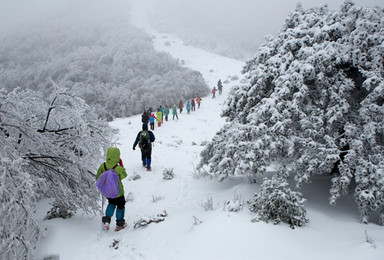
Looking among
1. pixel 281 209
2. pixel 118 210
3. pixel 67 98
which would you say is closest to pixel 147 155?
pixel 118 210

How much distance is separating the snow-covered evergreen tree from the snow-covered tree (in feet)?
9.81

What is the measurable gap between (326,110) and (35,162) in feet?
19.7

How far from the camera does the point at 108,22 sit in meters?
46.9

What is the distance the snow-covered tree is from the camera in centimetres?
283

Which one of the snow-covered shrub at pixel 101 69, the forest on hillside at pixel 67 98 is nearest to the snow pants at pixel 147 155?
the forest on hillside at pixel 67 98

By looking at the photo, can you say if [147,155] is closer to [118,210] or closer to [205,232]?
[118,210]

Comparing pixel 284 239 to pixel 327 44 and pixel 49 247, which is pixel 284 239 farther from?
pixel 327 44

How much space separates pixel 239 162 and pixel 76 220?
140 inches

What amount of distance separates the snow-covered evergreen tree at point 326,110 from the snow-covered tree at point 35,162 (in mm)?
2991

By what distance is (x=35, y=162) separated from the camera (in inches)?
163

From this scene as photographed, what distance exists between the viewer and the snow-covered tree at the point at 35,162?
9.30 feet

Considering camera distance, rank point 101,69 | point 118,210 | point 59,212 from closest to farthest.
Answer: point 118,210, point 59,212, point 101,69

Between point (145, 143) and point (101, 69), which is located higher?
point (101, 69)

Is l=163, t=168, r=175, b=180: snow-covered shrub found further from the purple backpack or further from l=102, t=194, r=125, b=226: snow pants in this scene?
the purple backpack
